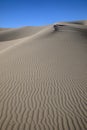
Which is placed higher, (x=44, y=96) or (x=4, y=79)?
(x=4, y=79)

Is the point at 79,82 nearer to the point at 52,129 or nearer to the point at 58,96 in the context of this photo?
the point at 58,96

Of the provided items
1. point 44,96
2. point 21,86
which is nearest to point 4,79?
point 21,86

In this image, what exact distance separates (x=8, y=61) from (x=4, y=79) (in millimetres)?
3394

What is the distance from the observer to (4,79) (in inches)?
340

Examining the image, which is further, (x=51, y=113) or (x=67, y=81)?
(x=67, y=81)

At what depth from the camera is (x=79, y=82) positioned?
836cm

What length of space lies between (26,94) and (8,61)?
17.8 ft

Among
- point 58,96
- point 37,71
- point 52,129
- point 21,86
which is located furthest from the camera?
point 37,71

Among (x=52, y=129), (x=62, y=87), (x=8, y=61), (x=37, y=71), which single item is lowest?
(x=52, y=129)

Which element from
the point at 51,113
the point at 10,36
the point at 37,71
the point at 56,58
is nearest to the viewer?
the point at 51,113

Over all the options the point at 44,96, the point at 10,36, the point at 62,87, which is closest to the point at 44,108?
the point at 44,96

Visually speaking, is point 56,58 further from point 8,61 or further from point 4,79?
point 4,79

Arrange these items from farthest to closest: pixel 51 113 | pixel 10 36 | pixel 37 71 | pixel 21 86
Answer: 1. pixel 10 36
2. pixel 37 71
3. pixel 21 86
4. pixel 51 113

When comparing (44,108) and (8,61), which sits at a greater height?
(8,61)
